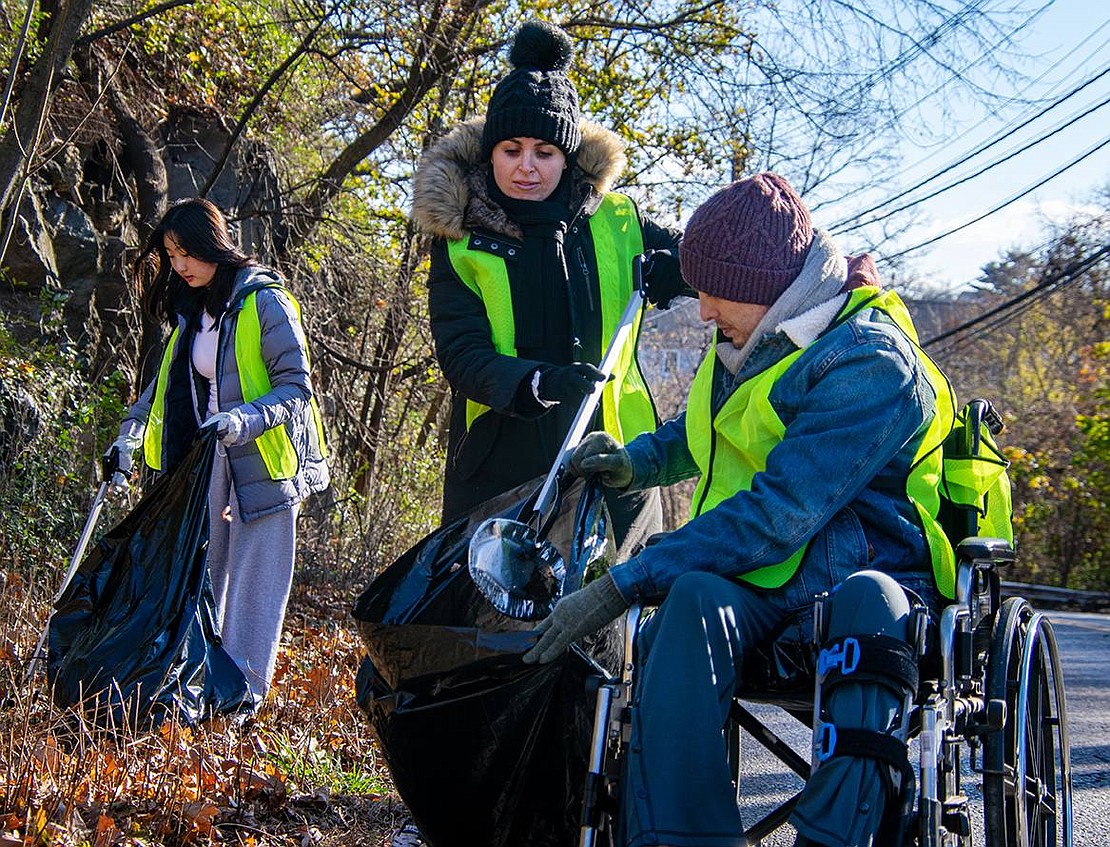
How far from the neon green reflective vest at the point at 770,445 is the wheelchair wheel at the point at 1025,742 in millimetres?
216

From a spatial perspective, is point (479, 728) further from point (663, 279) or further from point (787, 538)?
point (663, 279)

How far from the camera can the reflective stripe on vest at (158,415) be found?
479cm

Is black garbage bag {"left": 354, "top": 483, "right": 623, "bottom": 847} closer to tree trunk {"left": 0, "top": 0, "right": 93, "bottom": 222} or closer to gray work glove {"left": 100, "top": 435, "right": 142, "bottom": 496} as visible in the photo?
gray work glove {"left": 100, "top": 435, "right": 142, "bottom": 496}

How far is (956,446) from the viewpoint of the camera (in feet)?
9.25

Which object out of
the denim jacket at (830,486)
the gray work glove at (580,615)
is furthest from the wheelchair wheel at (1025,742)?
the gray work glove at (580,615)

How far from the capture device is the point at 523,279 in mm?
3709

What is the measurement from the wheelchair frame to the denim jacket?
0.45 feet

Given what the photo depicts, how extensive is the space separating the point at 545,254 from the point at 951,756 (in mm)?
1914

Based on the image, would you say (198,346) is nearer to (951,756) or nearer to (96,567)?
(96,567)

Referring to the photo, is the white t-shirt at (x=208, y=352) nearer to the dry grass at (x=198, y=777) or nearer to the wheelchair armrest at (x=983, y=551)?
the dry grass at (x=198, y=777)

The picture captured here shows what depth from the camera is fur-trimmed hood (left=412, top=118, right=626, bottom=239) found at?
372 cm

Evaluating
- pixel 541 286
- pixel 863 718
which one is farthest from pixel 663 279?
pixel 863 718

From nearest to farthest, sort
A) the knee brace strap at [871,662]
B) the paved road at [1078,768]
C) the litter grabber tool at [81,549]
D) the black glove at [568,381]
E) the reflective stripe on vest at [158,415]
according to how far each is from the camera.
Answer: the knee brace strap at [871,662] → the black glove at [568,381] → the paved road at [1078,768] → the litter grabber tool at [81,549] → the reflective stripe on vest at [158,415]

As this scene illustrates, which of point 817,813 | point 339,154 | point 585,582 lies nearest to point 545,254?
point 585,582
